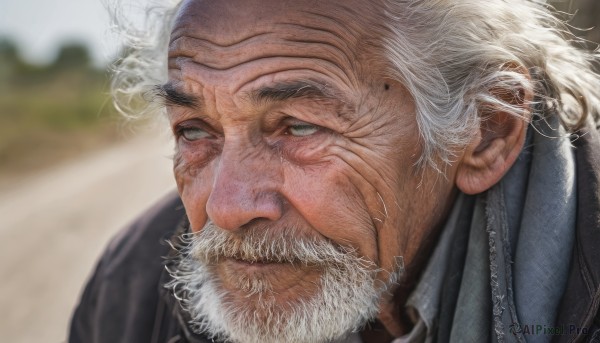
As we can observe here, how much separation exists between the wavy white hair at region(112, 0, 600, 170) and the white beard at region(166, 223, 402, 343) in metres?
0.44

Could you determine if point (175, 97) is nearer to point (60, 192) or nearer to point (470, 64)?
point (470, 64)

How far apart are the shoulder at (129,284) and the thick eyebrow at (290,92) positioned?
3.72 ft

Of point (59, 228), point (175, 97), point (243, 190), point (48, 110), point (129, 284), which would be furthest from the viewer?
point (48, 110)

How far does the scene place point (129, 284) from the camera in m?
2.90

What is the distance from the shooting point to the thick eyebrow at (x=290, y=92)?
203cm

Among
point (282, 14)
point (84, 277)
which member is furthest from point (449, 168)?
point (84, 277)

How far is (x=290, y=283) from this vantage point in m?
2.12

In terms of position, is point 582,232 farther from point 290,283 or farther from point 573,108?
point 290,283

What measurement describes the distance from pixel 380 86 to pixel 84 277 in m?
4.56

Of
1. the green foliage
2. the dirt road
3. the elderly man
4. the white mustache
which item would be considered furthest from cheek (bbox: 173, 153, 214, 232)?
the green foliage

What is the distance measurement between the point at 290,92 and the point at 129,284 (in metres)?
1.35

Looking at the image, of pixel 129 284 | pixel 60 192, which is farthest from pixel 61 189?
pixel 129 284

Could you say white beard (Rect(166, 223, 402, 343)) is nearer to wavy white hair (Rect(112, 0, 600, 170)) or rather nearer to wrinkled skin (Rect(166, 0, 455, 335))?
wrinkled skin (Rect(166, 0, 455, 335))

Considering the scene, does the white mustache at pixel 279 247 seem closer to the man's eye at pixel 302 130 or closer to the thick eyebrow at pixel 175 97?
the man's eye at pixel 302 130
